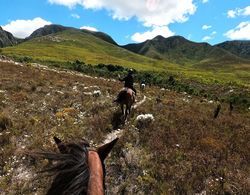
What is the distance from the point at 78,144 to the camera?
3779 mm

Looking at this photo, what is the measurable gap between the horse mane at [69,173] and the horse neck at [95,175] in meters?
0.06

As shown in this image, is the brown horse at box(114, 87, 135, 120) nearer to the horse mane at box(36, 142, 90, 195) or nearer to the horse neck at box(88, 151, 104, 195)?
the horse neck at box(88, 151, 104, 195)

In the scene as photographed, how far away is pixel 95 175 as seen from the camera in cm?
343

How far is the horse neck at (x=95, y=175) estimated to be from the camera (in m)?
3.25

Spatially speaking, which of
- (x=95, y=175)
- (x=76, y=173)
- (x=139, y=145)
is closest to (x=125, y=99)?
(x=139, y=145)

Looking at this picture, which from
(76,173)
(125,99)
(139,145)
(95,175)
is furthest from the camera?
(125,99)

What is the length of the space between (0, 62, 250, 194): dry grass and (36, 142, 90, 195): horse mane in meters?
3.65

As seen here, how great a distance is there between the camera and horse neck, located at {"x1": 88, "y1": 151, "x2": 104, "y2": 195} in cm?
325

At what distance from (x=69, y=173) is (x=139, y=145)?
11709 millimetres

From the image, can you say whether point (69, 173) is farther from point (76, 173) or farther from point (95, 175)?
point (95, 175)

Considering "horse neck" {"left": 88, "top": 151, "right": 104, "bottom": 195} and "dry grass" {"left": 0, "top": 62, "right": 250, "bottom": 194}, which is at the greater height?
"horse neck" {"left": 88, "top": 151, "right": 104, "bottom": 195}

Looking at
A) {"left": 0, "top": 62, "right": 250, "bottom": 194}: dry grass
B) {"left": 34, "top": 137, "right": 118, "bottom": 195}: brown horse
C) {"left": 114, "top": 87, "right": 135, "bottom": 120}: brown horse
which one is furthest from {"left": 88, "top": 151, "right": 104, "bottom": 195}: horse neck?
{"left": 114, "top": 87, "right": 135, "bottom": 120}: brown horse

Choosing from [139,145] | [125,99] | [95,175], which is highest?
[95,175]

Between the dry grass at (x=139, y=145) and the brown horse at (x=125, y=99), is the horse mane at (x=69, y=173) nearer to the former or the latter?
the dry grass at (x=139, y=145)
